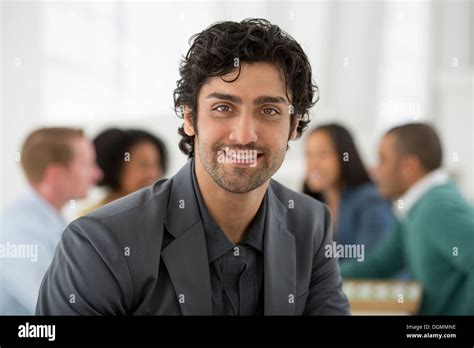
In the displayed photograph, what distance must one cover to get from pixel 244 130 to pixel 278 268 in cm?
31

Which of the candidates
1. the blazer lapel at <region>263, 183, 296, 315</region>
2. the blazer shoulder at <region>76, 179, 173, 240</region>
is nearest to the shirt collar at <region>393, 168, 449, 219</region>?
the blazer lapel at <region>263, 183, 296, 315</region>

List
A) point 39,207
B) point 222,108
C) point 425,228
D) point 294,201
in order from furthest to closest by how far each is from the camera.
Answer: point 425,228 → point 39,207 → point 294,201 → point 222,108

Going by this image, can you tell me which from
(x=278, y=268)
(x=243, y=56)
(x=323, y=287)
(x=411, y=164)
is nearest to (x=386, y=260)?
(x=411, y=164)

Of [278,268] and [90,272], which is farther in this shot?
[278,268]

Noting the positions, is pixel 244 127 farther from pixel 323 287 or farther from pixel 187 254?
pixel 323 287

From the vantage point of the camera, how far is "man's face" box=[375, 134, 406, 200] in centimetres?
198

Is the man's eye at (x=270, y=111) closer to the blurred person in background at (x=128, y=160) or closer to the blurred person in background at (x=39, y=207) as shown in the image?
the blurred person in background at (x=128, y=160)

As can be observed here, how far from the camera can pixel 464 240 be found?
181 centimetres

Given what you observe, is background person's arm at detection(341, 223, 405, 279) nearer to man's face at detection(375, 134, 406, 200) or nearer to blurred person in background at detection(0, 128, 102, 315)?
man's face at detection(375, 134, 406, 200)

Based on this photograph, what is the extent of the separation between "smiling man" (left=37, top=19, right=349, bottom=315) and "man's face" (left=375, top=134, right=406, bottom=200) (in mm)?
632

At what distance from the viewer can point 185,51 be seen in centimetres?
153

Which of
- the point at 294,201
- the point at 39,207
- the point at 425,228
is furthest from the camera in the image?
the point at 425,228

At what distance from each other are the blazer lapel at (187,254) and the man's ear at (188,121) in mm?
117

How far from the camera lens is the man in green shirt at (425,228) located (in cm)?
181
